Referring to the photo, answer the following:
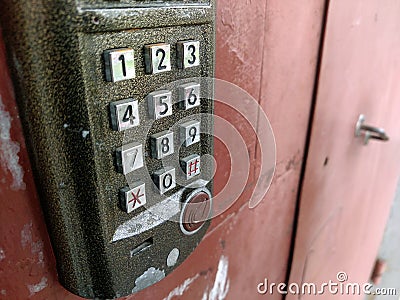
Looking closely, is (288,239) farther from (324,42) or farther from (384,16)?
(384,16)

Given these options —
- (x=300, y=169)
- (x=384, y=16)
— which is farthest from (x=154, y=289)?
(x=384, y=16)

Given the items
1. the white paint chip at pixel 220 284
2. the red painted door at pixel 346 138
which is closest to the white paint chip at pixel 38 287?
the white paint chip at pixel 220 284

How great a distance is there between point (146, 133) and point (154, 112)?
2cm

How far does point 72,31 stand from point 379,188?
1610 mm

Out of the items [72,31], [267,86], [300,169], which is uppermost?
[72,31]

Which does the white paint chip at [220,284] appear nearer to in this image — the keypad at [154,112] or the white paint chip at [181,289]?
the white paint chip at [181,289]

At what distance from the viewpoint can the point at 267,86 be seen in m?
0.65

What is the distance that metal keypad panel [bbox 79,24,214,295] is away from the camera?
1.02 ft

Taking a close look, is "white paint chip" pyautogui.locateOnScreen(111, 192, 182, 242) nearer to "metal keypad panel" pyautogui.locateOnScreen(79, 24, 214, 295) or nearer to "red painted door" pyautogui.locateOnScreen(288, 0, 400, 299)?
"metal keypad panel" pyautogui.locateOnScreen(79, 24, 214, 295)

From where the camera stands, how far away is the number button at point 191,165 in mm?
412

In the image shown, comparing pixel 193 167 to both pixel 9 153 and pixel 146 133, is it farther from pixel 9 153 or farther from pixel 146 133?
pixel 9 153

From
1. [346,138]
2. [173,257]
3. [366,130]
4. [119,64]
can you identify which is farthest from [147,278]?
[366,130]

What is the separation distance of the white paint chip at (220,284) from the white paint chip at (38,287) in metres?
0.36

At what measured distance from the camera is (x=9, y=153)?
31cm
